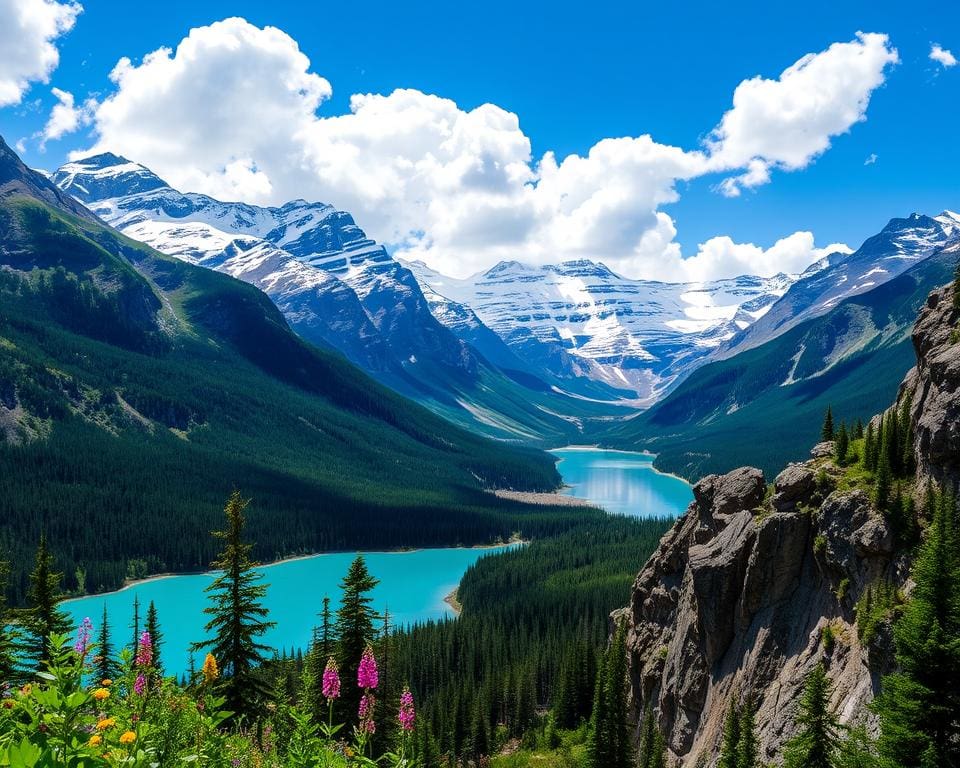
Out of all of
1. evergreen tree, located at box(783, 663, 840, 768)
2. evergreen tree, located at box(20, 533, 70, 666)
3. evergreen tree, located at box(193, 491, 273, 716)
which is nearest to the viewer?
evergreen tree, located at box(783, 663, 840, 768)

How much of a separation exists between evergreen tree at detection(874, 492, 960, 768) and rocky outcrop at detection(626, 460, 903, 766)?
3.22 meters

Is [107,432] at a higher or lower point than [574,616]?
higher

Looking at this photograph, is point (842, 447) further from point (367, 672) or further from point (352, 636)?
point (367, 672)

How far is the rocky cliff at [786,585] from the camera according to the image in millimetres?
25047

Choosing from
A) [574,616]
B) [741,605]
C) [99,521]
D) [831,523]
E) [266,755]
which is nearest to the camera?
[266,755]

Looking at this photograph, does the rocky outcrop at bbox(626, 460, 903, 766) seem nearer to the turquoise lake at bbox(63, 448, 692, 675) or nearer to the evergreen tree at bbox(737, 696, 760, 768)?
the evergreen tree at bbox(737, 696, 760, 768)

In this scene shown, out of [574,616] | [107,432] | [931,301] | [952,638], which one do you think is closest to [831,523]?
[952,638]

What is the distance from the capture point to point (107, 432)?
193 m

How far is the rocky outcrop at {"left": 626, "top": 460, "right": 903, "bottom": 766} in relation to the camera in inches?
1027

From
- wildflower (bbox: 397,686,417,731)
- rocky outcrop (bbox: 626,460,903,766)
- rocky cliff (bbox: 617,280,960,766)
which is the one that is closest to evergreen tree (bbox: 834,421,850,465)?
rocky cliff (bbox: 617,280,960,766)

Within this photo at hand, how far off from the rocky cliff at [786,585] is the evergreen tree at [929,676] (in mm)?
3044

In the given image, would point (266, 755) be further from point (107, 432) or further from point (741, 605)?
point (107, 432)

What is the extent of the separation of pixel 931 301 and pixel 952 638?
22237mm

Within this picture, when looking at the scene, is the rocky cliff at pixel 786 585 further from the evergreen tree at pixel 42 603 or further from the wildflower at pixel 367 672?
the evergreen tree at pixel 42 603
